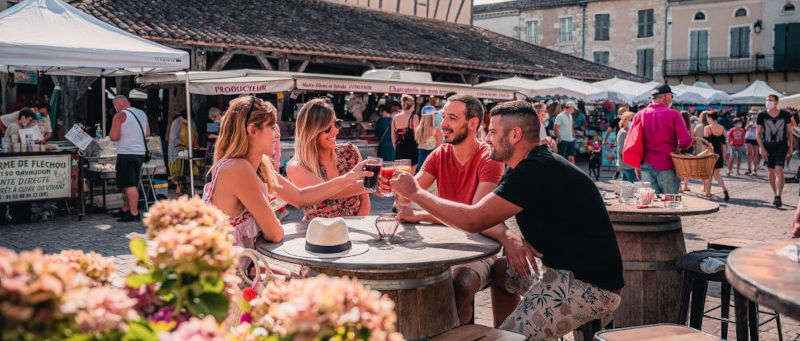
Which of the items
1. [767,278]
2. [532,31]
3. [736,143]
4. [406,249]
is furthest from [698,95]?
[767,278]

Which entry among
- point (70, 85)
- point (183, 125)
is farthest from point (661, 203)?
point (70, 85)

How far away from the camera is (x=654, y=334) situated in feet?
8.14

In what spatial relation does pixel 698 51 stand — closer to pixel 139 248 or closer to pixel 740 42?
pixel 740 42

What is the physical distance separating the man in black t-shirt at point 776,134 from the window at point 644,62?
26.6 m

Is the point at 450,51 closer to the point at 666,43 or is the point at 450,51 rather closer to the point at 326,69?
the point at 326,69

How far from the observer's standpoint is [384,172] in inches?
124

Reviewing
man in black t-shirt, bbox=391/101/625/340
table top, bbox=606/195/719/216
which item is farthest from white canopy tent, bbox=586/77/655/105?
man in black t-shirt, bbox=391/101/625/340

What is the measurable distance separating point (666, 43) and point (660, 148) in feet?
104

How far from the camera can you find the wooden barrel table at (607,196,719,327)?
363 cm

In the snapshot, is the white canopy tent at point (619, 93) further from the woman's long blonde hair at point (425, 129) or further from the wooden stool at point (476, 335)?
the wooden stool at point (476, 335)

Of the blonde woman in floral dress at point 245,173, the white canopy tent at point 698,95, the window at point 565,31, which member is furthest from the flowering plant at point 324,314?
the window at point 565,31

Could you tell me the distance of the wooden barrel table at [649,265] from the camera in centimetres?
363

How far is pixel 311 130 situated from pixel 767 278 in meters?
2.88

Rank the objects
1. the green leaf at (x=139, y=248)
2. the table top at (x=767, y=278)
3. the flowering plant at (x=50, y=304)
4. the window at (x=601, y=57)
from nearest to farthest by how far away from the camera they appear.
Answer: the flowering plant at (x=50, y=304), the green leaf at (x=139, y=248), the table top at (x=767, y=278), the window at (x=601, y=57)
